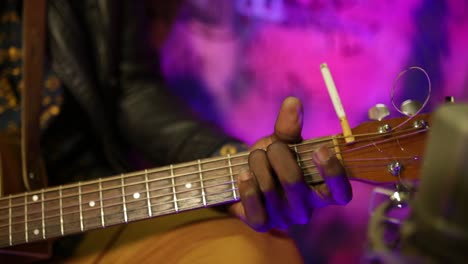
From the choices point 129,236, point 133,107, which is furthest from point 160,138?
point 129,236

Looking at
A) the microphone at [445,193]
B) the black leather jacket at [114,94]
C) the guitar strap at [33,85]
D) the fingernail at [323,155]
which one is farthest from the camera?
the black leather jacket at [114,94]

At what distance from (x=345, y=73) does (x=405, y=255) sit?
2.41 feet

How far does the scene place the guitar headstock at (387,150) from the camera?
51 centimetres

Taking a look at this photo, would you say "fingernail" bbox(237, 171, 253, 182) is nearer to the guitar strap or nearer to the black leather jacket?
the black leather jacket

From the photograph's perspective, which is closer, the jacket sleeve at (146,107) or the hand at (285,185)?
the hand at (285,185)

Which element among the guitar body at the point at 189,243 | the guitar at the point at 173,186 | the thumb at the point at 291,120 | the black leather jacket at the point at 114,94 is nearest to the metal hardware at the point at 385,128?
the guitar at the point at 173,186

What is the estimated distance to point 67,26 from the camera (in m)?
0.90

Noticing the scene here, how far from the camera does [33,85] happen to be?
0.81m

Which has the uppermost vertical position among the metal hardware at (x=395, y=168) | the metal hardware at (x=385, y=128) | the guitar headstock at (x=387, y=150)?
the metal hardware at (x=385, y=128)

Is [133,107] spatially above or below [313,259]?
above

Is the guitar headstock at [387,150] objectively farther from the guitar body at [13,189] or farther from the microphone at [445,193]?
the guitar body at [13,189]

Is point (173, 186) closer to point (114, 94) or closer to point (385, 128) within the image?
point (385, 128)

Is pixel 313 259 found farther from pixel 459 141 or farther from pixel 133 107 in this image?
pixel 459 141

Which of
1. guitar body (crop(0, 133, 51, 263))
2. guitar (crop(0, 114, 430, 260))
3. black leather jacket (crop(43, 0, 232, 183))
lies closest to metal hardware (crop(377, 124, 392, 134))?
guitar (crop(0, 114, 430, 260))
